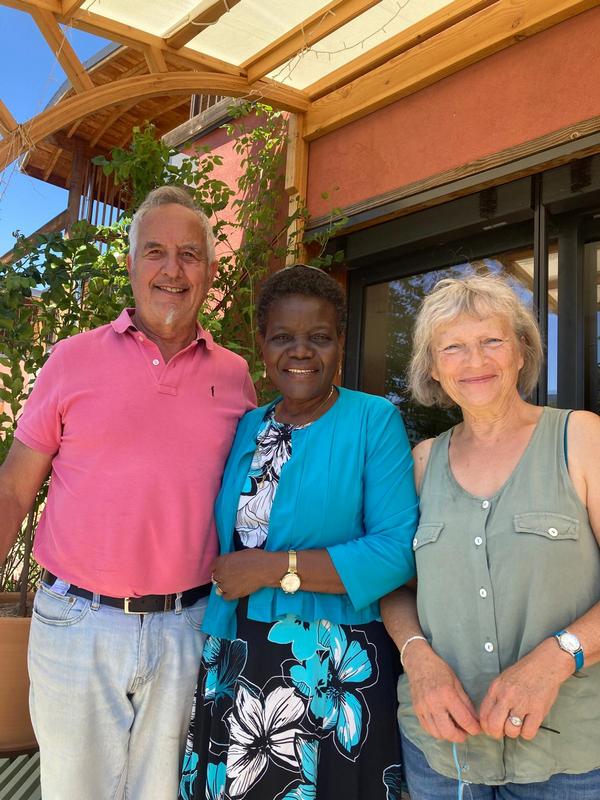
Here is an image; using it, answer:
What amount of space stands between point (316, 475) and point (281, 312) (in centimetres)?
47

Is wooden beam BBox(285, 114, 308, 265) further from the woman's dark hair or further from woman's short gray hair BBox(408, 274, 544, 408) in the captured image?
woman's short gray hair BBox(408, 274, 544, 408)

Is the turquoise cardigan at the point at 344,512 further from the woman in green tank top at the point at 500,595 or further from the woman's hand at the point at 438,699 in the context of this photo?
the woman's hand at the point at 438,699

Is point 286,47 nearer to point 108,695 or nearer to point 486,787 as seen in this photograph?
point 108,695

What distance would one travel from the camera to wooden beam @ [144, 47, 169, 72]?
3.05 meters

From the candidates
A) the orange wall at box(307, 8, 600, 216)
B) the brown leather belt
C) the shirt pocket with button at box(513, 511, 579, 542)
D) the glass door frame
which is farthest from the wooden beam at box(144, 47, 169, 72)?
the shirt pocket with button at box(513, 511, 579, 542)

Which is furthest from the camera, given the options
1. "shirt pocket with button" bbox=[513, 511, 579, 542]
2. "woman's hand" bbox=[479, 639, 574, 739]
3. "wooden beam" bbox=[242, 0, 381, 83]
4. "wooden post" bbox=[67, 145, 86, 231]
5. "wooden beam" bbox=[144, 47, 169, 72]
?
"wooden post" bbox=[67, 145, 86, 231]

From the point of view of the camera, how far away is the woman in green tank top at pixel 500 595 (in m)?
1.33

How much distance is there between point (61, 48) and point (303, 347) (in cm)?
201

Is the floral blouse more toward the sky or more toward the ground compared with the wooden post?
more toward the ground

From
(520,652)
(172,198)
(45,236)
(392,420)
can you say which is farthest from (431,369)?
(45,236)

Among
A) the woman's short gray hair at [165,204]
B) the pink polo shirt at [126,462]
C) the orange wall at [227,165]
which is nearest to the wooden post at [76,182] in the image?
the orange wall at [227,165]

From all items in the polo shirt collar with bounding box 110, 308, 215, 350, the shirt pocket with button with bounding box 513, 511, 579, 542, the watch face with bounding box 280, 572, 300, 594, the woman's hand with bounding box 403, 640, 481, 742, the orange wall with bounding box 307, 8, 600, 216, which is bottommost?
the woman's hand with bounding box 403, 640, 481, 742

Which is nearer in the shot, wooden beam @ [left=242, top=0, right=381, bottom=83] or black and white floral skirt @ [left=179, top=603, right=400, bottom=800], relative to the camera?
black and white floral skirt @ [left=179, top=603, right=400, bottom=800]

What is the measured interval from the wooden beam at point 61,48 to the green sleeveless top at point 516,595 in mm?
2565
